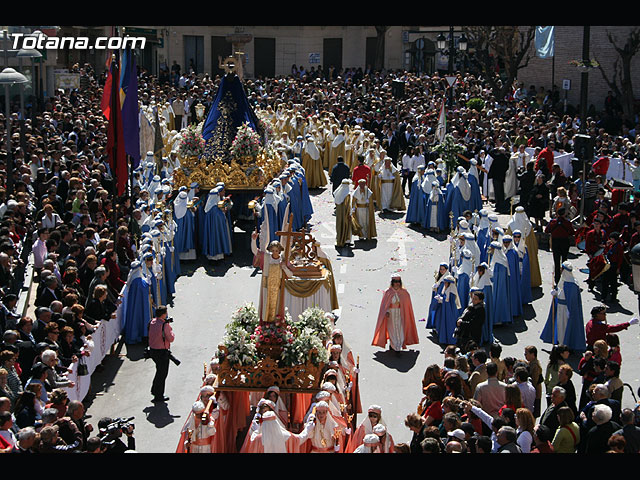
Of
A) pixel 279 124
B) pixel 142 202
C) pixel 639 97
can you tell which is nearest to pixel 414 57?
pixel 639 97

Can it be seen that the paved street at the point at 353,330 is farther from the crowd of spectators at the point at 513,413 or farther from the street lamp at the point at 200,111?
the street lamp at the point at 200,111

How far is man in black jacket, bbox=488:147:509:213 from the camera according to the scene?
2477 cm

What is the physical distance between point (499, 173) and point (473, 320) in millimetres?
11094

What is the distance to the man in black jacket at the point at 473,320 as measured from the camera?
14.3 meters

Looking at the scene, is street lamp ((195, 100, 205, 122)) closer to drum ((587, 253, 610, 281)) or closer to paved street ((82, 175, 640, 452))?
paved street ((82, 175, 640, 452))

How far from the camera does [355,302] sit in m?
17.8

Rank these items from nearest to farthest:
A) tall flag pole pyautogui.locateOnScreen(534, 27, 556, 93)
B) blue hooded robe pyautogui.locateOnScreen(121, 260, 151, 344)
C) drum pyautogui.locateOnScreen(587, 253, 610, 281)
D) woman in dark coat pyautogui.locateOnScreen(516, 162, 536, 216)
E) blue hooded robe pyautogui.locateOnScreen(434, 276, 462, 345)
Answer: blue hooded robe pyautogui.locateOnScreen(121, 260, 151, 344)
blue hooded robe pyautogui.locateOnScreen(434, 276, 462, 345)
drum pyautogui.locateOnScreen(587, 253, 610, 281)
woman in dark coat pyautogui.locateOnScreen(516, 162, 536, 216)
tall flag pole pyautogui.locateOnScreen(534, 27, 556, 93)

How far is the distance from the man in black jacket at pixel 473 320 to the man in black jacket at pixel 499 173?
1090cm

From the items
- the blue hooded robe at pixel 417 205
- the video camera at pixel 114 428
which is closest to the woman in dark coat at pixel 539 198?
the blue hooded robe at pixel 417 205

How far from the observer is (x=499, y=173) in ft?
81.3

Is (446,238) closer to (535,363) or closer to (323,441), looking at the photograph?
(535,363)

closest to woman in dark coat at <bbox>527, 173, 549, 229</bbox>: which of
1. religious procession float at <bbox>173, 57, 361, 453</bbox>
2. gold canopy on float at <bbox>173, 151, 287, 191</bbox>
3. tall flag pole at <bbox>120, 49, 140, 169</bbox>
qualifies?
gold canopy on float at <bbox>173, 151, 287, 191</bbox>

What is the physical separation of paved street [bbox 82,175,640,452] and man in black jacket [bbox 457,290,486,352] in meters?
0.93
